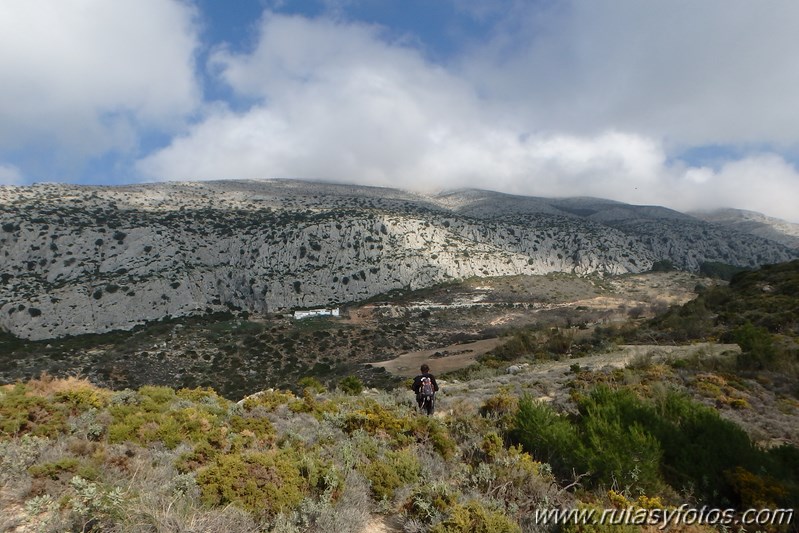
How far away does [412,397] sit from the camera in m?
15.0

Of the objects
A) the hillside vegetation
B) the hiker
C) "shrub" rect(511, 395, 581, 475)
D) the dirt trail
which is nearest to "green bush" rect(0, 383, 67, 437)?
the hillside vegetation

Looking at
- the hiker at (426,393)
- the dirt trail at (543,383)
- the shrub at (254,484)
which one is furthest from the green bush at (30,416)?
the dirt trail at (543,383)

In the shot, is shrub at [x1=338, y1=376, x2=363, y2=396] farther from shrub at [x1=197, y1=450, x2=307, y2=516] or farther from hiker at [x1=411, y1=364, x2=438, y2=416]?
shrub at [x1=197, y1=450, x2=307, y2=516]

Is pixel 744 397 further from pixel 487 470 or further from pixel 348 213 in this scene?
pixel 348 213

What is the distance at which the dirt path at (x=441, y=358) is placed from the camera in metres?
31.3

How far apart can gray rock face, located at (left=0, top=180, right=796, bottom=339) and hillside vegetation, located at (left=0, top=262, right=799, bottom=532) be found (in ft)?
169

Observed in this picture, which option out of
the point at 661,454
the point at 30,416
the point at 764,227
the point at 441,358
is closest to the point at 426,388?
the point at 661,454

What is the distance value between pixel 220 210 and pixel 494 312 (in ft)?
199

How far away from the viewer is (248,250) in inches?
2758

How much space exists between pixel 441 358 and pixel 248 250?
157ft

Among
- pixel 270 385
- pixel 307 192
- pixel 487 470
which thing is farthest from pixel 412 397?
pixel 307 192

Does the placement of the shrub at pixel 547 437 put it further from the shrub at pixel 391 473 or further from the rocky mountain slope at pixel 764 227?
the rocky mountain slope at pixel 764 227

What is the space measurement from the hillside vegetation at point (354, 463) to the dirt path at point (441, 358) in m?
20.5

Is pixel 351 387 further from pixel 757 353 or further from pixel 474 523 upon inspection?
pixel 757 353
